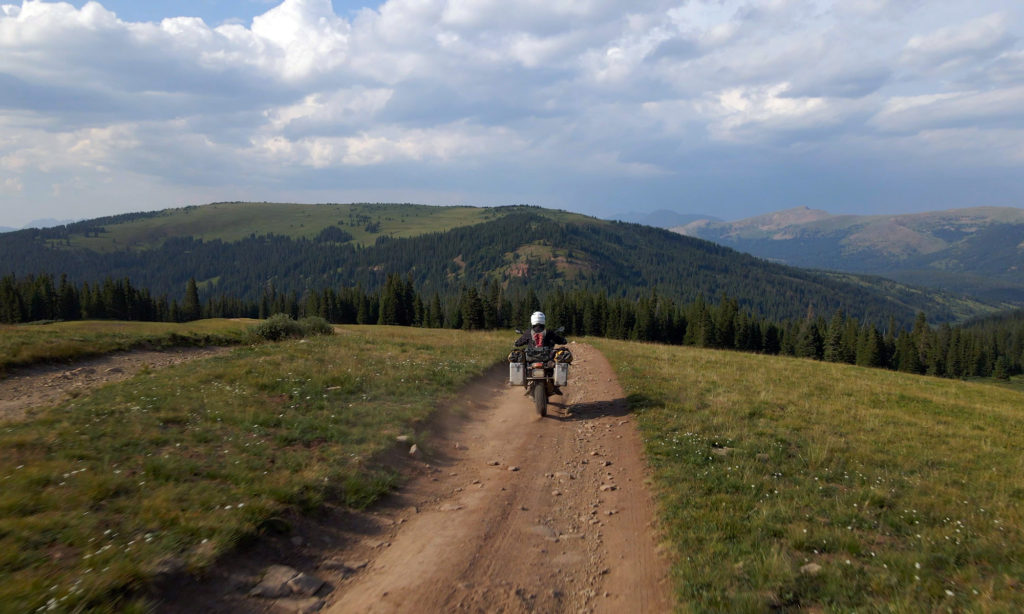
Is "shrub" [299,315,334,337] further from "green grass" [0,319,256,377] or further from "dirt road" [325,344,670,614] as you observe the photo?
"dirt road" [325,344,670,614]

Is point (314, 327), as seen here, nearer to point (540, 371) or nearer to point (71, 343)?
point (71, 343)

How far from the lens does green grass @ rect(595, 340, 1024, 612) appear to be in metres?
5.45

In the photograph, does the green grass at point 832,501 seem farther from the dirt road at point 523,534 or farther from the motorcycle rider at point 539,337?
the motorcycle rider at point 539,337

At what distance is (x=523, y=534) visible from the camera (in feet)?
23.6

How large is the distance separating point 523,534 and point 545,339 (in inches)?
323

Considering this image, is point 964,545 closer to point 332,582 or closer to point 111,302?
point 332,582

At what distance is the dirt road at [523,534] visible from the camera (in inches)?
221

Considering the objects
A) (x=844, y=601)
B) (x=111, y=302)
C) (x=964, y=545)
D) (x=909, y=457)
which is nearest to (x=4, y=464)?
(x=844, y=601)

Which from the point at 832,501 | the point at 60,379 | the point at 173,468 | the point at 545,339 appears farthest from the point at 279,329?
the point at 832,501

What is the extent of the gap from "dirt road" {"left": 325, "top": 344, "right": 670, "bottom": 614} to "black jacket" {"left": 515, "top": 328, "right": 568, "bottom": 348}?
10.4 feet

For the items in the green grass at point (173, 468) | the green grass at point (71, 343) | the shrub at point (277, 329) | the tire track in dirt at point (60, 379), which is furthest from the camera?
the shrub at point (277, 329)

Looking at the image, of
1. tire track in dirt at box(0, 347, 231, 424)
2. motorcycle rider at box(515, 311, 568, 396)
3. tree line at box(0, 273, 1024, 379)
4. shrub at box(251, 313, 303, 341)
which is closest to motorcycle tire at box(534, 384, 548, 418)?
motorcycle rider at box(515, 311, 568, 396)

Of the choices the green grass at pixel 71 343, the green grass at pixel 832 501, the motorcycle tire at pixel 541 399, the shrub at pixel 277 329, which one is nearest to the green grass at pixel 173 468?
the motorcycle tire at pixel 541 399

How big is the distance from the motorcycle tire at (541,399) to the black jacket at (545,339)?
140 centimetres
